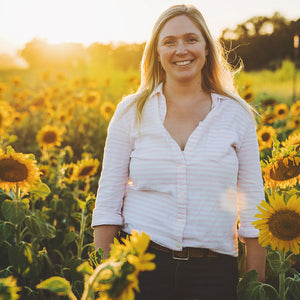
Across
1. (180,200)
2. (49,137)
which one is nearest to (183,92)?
(180,200)

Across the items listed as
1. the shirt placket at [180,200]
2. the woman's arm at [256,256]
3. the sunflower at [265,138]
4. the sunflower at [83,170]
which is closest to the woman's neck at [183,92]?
the shirt placket at [180,200]

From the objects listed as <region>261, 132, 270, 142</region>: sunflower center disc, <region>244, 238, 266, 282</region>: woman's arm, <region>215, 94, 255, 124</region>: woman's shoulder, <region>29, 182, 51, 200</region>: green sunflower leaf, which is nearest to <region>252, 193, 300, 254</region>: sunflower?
<region>244, 238, 266, 282</region>: woman's arm

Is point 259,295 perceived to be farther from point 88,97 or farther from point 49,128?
point 88,97

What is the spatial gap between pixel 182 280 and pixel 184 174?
443 millimetres

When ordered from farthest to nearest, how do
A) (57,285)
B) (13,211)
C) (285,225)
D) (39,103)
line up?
(39,103) → (13,211) → (285,225) → (57,285)

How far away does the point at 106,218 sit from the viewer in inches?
70.9

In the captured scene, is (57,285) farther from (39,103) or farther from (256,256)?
(39,103)

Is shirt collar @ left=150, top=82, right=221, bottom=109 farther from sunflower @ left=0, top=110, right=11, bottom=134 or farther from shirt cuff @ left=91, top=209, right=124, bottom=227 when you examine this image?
sunflower @ left=0, top=110, right=11, bottom=134

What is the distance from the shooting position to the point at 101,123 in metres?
5.91

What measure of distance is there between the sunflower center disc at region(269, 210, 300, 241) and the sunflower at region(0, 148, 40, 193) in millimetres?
1135

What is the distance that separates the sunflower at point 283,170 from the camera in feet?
5.47

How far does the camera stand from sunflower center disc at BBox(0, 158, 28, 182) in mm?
1807

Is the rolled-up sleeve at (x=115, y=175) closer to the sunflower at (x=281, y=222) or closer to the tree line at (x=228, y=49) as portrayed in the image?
the sunflower at (x=281, y=222)

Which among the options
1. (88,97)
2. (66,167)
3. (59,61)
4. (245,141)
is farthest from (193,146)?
(59,61)
